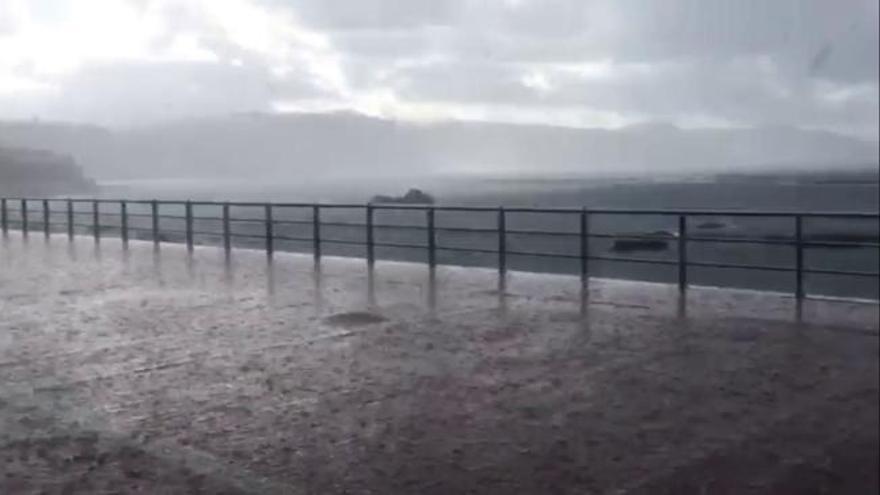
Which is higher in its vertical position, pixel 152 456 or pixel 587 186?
pixel 587 186

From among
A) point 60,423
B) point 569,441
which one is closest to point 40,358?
point 60,423

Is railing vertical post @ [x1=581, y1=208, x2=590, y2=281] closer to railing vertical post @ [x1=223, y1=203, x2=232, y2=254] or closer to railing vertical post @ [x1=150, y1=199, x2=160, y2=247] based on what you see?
railing vertical post @ [x1=223, y1=203, x2=232, y2=254]

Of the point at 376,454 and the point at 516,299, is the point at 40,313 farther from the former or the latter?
the point at 376,454

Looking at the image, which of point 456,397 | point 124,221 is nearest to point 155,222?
point 124,221

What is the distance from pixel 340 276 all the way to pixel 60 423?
25.1 feet

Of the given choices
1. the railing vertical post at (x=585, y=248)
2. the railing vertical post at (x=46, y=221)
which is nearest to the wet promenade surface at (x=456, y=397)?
the railing vertical post at (x=585, y=248)

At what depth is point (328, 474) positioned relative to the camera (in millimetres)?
4902

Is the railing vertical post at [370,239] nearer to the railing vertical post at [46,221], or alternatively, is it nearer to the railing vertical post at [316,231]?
the railing vertical post at [316,231]

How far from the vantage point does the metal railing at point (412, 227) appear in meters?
3.48

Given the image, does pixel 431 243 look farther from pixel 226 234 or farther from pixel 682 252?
pixel 682 252

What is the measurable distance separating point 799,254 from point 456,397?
292 cm

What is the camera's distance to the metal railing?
11.4 feet

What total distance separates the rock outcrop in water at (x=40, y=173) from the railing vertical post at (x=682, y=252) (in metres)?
3.13

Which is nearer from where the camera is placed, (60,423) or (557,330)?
(60,423)
